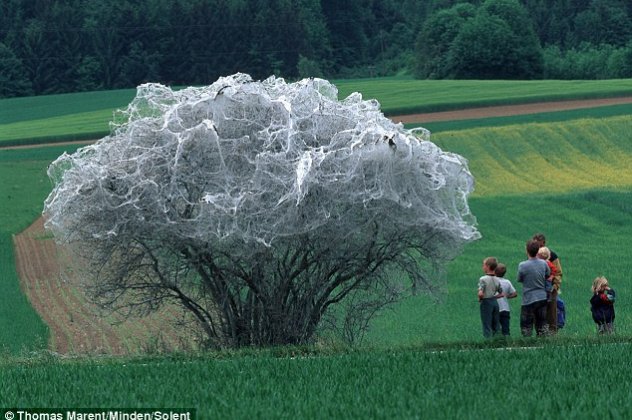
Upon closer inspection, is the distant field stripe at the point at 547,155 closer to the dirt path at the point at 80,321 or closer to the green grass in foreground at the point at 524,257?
the green grass in foreground at the point at 524,257

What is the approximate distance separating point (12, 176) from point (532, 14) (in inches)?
2211

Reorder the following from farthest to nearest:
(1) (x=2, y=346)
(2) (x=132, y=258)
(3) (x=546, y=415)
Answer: (1) (x=2, y=346) → (2) (x=132, y=258) → (3) (x=546, y=415)

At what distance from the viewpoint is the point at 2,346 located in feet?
69.2

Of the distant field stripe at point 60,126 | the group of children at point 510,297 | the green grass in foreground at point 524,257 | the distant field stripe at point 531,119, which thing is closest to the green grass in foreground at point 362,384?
the group of children at point 510,297

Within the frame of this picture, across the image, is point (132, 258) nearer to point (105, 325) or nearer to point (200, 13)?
point (105, 325)

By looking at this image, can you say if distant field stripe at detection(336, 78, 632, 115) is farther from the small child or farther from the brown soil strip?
the small child

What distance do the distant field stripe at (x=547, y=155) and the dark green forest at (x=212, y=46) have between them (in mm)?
29594

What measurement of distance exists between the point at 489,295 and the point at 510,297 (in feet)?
1.02

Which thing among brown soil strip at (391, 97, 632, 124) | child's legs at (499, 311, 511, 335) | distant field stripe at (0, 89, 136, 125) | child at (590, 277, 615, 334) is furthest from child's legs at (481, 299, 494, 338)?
distant field stripe at (0, 89, 136, 125)

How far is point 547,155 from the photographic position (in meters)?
46.2

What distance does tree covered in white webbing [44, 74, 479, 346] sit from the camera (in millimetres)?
16891

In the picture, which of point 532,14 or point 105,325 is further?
point 532,14

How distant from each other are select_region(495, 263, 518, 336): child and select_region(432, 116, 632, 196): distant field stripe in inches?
908

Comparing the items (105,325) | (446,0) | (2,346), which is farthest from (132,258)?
(446,0)
